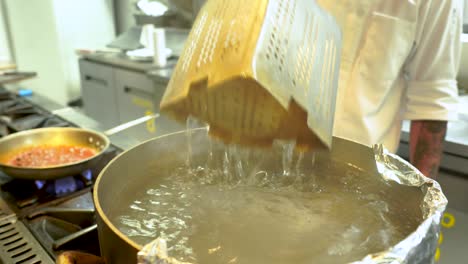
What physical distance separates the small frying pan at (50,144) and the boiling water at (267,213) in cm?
25

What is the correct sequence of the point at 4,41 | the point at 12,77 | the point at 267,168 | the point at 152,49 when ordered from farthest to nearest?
the point at 4,41
the point at 152,49
the point at 12,77
the point at 267,168

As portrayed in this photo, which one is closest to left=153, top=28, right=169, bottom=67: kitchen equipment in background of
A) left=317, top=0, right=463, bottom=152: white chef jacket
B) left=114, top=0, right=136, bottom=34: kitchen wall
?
left=114, top=0, right=136, bottom=34: kitchen wall

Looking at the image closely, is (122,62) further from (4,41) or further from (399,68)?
(399,68)

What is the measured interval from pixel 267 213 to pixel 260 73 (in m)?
0.28

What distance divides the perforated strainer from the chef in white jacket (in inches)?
20.5

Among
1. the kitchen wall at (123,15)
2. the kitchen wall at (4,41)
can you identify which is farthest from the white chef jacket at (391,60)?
the kitchen wall at (4,41)

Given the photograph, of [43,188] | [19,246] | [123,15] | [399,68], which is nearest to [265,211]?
[19,246]

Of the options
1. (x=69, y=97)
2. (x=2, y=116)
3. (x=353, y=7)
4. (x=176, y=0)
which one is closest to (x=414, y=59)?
(x=353, y=7)

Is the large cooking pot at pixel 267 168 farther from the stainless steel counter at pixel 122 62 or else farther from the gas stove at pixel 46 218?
the stainless steel counter at pixel 122 62

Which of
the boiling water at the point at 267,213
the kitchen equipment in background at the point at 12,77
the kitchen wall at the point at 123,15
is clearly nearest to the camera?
the boiling water at the point at 267,213

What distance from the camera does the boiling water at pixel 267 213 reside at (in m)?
0.50

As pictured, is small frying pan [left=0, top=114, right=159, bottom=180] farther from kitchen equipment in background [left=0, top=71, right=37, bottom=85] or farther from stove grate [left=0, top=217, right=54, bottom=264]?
kitchen equipment in background [left=0, top=71, right=37, bottom=85]

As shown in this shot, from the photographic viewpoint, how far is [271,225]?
56 cm

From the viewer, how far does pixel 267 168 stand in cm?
72
